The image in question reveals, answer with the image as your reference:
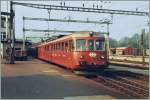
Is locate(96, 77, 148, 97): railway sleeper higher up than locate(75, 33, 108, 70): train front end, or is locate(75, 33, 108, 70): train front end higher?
locate(75, 33, 108, 70): train front end

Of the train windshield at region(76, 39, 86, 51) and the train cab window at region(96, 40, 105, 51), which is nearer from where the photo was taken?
the train windshield at region(76, 39, 86, 51)

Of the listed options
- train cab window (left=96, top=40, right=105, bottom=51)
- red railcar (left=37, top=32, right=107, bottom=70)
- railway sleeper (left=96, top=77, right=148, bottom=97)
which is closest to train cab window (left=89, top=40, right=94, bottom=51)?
red railcar (left=37, top=32, right=107, bottom=70)

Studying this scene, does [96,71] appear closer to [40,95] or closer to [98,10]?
[40,95]

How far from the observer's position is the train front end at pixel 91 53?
1983 cm

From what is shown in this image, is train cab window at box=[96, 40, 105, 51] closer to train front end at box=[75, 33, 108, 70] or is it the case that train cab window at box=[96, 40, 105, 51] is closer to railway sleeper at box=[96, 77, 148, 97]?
train front end at box=[75, 33, 108, 70]

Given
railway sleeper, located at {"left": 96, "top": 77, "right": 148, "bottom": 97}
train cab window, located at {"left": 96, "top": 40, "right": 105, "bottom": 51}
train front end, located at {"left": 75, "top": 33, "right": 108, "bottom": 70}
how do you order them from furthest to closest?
train cab window, located at {"left": 96, "top": 40, "right": 105, "bottom": 51} → train front end, located at {"left": 75, "top": 33, "right": 108, "bottom": 70} → railway sleeper, located at {"left": 96, "top": 77, "right": 148, "bottom": 97}

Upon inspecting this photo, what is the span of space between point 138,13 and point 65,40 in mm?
17277

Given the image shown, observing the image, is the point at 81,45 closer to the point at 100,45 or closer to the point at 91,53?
the point at 91,53

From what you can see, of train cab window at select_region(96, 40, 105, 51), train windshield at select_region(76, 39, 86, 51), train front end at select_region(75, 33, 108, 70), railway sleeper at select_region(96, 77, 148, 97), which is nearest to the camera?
railway sleeper at select_region(96, 77, 148, 97)

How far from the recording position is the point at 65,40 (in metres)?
22.6

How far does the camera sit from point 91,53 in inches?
784

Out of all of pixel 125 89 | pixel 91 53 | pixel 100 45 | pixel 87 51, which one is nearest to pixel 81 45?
pixel 87 51

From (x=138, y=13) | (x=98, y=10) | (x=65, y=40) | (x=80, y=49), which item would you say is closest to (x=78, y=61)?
(x=80, y=49)

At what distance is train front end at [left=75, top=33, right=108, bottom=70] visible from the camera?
19.8 m
